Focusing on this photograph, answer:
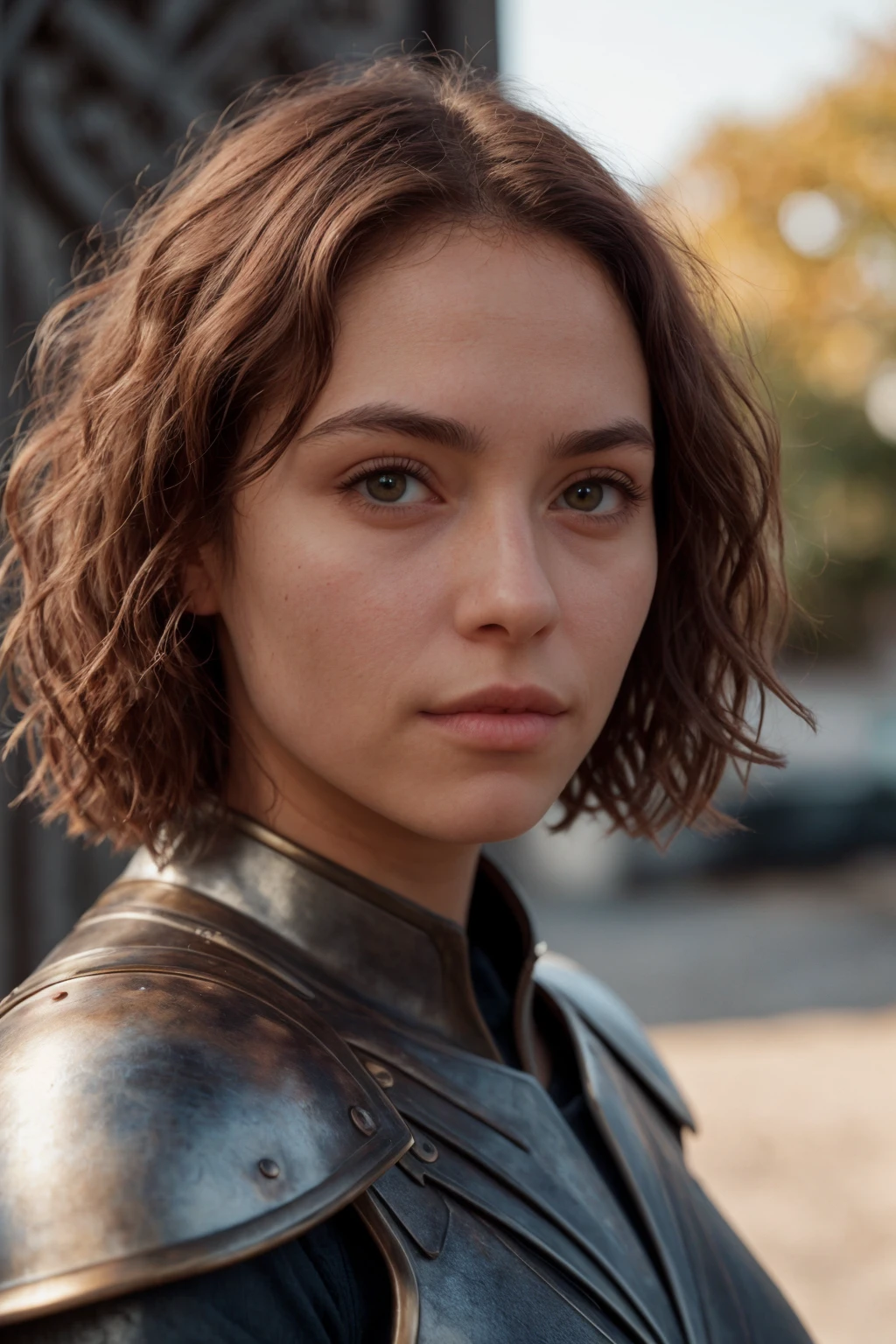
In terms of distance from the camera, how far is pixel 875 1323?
4133 mm

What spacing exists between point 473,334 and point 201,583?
0.36 metres

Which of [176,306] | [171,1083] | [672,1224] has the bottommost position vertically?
[672,1224]

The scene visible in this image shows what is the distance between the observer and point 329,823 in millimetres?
1338

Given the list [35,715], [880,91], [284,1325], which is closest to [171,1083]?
[284,1325]

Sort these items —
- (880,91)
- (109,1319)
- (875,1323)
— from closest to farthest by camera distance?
1. (109,1319)
2. (875,1323)
3. (880,91)

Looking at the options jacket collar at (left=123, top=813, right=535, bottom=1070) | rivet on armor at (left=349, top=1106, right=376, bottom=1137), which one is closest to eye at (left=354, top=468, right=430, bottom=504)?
jacket collar at (left=123, top=813, right=535, bottom=1070)

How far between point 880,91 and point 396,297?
14441 mm

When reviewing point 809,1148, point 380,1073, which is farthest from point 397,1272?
point 809,1148

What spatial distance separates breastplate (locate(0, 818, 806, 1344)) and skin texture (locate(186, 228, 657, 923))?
173 mm

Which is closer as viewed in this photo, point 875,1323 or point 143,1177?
point 143,1177

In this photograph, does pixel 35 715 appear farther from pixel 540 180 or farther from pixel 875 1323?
pixel 875 1323

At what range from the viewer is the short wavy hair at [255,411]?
1.20 metres

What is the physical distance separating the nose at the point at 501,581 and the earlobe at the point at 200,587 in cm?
28

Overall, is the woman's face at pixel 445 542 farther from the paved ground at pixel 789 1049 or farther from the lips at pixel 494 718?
the paved ground at pixel 789 1049
